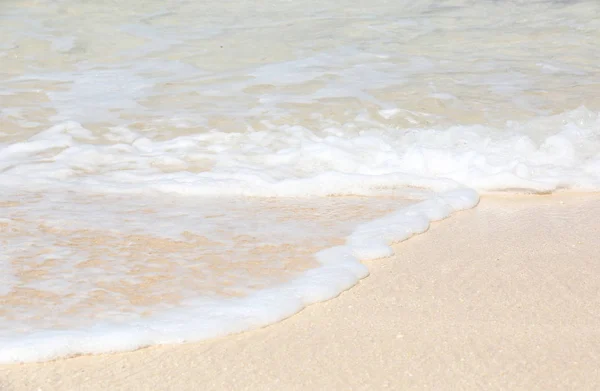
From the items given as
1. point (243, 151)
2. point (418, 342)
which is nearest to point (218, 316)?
point (418, 342)

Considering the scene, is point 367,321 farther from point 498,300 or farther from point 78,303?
point 78,303

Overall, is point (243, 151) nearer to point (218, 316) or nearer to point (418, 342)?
point (218, 316)

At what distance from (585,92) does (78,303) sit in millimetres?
3741

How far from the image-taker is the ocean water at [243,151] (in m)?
2.31

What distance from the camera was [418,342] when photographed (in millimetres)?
1978

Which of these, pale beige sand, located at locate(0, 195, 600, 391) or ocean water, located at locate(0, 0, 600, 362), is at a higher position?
pale beige sand, located at locate(0, 195, 600, 391)

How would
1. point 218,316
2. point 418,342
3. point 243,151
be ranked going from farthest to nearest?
point 243,151 < point 218,316 < point 418,342

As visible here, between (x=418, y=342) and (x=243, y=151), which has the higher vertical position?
(x=418, y=342)

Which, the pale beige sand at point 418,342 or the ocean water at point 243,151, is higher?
the pale beige sand at point 418,342

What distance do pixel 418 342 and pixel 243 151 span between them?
2.11 metres

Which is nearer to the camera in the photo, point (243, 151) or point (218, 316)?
point (218, 316)

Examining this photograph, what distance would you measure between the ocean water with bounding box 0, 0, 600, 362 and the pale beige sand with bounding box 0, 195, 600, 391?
85 millimetres

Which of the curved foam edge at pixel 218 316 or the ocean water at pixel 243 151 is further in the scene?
the ocean water at pixel 243 151

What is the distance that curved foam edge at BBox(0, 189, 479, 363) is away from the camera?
1944 mm
